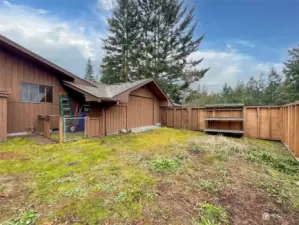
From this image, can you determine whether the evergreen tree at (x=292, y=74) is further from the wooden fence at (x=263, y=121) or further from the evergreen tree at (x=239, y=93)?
the wooden fence at (x=263, y=121)

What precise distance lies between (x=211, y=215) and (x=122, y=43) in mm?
20285

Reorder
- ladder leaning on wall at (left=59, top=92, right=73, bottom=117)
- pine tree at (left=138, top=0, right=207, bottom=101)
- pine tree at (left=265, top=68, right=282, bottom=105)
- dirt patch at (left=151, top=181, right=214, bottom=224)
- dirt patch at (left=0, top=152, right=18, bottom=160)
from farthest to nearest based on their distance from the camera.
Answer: pine tree at (left=265, top=68, right=282, bottom=105) < pine tree at (left=138, top=0, right=207, bottom=101) < ladder leaning on wall at (left=59, top=92, right=73, bottom=117) < dirt patch at (left=0, top=152, right=18, bottom=160) < dirt patch at (left=151, top=181, right=214, bottom=224)

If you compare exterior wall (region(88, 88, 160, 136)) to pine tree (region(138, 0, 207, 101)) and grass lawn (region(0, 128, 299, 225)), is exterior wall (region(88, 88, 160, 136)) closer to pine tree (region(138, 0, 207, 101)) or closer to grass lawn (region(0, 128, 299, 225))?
grass lawn (region(0, 128, 299, 225))

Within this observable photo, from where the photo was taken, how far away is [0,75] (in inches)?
267

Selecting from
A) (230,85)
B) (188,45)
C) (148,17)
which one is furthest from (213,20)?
(230,85)

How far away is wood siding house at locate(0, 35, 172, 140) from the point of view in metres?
6.92

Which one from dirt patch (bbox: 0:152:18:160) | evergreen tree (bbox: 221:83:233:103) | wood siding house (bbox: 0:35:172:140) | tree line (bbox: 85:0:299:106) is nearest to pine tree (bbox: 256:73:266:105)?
evergreen tree (bbox: 221:83:233:103)

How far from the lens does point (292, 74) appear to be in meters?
22.5

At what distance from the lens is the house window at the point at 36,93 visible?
754 centimetres

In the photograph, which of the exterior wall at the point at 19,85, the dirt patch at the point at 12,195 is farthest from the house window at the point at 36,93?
the dirt patch at the point at 12,195

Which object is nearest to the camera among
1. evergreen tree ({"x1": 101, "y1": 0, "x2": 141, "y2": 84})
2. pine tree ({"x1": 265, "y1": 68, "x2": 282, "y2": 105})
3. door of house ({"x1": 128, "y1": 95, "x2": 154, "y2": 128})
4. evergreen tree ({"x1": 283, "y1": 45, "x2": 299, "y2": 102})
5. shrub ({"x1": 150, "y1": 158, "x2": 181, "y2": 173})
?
shrub ({"x1": 150, "y1": 158, "x2": 181, "y2": 173})

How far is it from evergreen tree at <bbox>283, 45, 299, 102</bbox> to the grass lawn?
22.5 m

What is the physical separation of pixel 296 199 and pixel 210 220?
1806 millimetres

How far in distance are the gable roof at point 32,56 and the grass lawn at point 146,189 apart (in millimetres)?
4479
